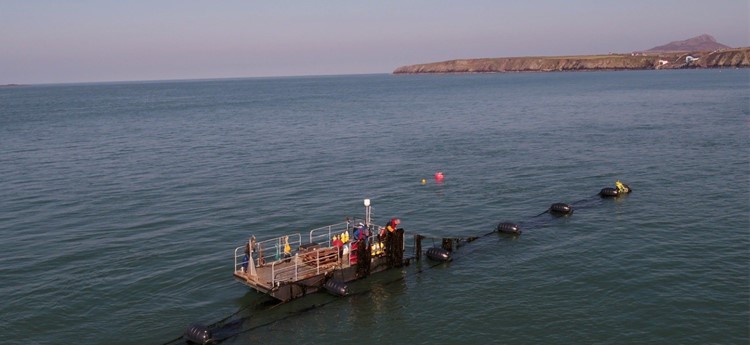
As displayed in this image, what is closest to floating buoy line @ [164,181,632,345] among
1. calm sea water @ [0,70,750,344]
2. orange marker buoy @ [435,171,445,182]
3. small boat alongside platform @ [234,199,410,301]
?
calm sea water @ [0,70,750,344]

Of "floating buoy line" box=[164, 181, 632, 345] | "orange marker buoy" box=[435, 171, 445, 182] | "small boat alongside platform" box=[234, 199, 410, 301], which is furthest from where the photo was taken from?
"orange marker buoy" box=[435, 171, 445, 182]

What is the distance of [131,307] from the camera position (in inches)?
1225

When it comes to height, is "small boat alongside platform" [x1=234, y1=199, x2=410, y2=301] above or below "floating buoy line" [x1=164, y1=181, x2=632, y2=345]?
above

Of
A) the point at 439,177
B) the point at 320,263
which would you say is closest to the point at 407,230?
the point at 320,263

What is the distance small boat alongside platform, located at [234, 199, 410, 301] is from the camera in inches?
1220

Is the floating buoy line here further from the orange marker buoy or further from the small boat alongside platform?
the orange marker buoy

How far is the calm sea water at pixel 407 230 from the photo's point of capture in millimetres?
28812

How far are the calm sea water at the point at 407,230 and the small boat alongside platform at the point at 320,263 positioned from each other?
88 cm

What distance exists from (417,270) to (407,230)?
7.53 meters

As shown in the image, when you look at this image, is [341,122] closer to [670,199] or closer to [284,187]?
[284,187]

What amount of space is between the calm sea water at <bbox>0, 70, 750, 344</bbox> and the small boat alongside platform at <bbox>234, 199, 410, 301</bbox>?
88cm

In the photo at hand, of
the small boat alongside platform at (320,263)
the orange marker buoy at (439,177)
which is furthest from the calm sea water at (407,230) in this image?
the orange marker buoy at (439,177)

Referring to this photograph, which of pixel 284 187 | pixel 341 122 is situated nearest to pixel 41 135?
pixel 341 122

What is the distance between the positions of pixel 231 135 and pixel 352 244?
6813 cm
